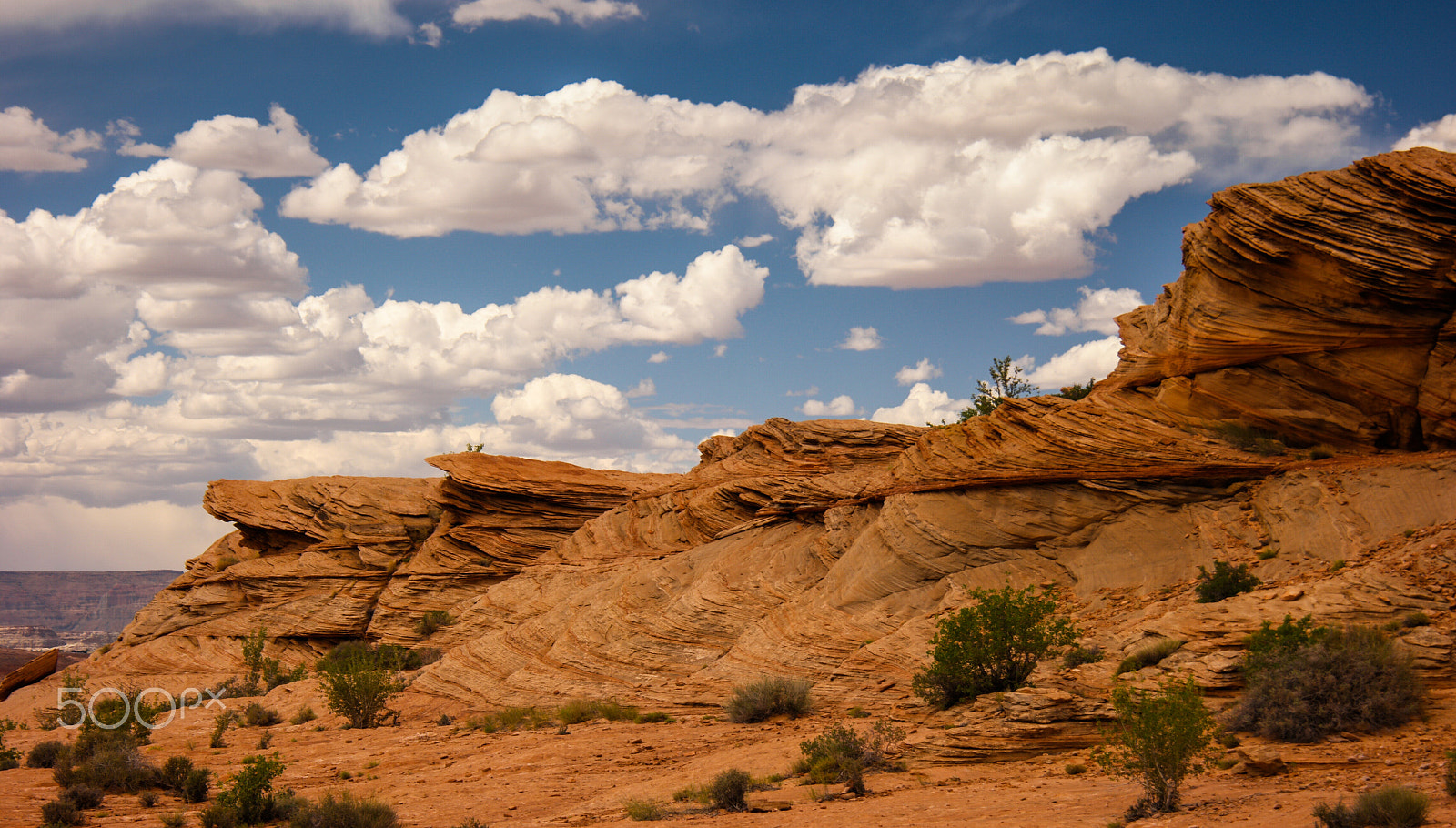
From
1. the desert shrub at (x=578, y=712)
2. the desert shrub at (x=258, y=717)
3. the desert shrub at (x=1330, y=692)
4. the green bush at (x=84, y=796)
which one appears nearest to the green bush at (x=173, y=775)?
the green bush at (x=84, y=796)

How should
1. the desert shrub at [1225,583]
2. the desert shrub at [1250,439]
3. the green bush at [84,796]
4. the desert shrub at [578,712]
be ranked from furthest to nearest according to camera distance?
the desert shrub at [578,712], the desert shrub at [1250,439], the desert shrub at [1225,583], the green bush at [84,796]

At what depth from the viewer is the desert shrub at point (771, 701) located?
20.5m

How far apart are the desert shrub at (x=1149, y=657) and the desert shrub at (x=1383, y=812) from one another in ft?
21.3

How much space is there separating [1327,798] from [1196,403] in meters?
13.1

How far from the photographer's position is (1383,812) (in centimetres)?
922

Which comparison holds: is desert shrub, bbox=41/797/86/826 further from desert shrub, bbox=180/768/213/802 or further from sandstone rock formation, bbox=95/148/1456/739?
sandstone rock formation, bbox=95/148/1456/739

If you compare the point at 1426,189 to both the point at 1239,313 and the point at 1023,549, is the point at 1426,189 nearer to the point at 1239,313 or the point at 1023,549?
the point at 1239,313

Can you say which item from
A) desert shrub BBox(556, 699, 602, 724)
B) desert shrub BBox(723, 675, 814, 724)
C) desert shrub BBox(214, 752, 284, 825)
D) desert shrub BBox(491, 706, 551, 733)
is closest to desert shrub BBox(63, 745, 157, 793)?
desert shrub BBox(214, 752, 284, 825)

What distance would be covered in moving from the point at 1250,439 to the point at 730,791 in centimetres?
1441

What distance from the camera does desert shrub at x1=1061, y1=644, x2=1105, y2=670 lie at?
1757 centimetres

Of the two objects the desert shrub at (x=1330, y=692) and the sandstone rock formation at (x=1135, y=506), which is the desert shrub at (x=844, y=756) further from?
the desert shrub at (x=1330, y=692)

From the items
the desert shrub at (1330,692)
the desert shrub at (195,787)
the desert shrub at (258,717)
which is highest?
the desert shrub at (1330,692)

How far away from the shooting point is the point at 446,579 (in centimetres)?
3994

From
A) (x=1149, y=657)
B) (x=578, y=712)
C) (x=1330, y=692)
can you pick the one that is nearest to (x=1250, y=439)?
(x=1149, y=657)
